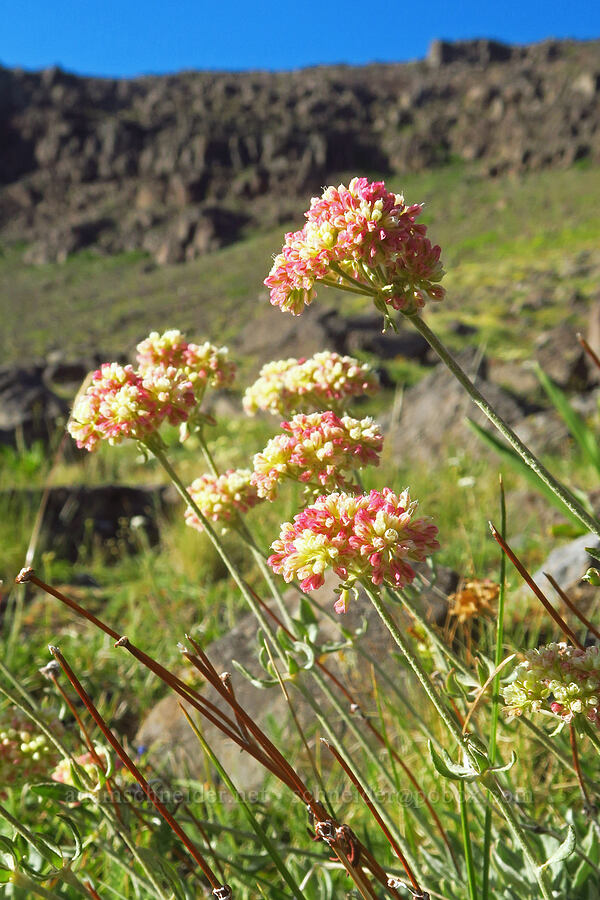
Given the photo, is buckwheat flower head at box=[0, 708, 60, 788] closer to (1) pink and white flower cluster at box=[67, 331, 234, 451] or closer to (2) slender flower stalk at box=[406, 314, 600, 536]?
(1) pink and white flower cluster at box=[67, 331, 234, 451]

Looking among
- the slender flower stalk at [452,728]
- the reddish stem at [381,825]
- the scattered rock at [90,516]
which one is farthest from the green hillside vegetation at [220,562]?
the slender flower stalk at [452,728]

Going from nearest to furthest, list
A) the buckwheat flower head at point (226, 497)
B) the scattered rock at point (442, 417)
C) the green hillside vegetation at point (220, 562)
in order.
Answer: the buckwheat flower head at point (226, 497) → the green hillside vegetation at point (220, 562) → the scattered rock at point (442, 417)

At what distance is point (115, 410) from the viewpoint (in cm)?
133

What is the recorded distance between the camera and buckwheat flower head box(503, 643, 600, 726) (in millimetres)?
929

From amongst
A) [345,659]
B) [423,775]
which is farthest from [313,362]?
[423,775]

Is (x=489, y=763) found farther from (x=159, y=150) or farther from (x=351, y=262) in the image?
(x=159, y=150)

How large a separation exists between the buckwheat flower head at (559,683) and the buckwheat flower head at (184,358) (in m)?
0.99

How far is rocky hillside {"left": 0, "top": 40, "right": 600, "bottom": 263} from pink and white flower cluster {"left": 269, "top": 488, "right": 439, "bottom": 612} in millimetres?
56530

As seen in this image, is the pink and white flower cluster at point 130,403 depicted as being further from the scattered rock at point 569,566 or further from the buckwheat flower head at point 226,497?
the scattered rock at point 569,566

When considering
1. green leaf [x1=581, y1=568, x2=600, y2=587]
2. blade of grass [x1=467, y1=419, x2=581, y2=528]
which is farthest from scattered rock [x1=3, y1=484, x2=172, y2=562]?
green leaf [x1=581, y1=568, x2=600, y2=587]

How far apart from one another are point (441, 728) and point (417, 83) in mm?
95267

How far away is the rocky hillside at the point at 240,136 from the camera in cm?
Result: 6025

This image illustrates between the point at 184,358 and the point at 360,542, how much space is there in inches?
33.7

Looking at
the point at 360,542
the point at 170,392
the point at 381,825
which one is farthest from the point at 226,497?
the point at 381,825
